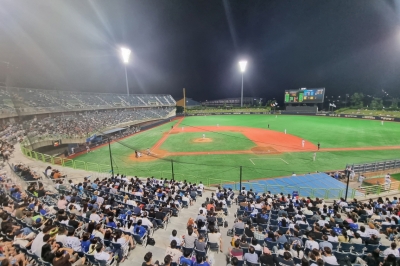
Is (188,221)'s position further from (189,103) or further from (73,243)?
(189,103)

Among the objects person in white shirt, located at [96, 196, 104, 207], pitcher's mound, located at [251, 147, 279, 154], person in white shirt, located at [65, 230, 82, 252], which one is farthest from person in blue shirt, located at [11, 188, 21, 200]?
pitcher's mound, located at [251, 147, 279, 154]

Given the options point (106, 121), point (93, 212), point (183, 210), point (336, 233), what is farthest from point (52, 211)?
point (106, 121)

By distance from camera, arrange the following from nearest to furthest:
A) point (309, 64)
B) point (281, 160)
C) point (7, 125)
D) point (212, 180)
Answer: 1. point (212, 180)
2. point (281, 160)
3. point (7, 125)
4. point (309, 64)

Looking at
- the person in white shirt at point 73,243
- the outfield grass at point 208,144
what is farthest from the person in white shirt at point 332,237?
the outfield grass at point 208,144

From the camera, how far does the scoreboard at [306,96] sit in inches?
2781

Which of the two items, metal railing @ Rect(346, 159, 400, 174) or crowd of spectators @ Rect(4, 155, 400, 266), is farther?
metal railing @ Rect(346, 159, 400, 174)

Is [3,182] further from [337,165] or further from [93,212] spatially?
[337,165]

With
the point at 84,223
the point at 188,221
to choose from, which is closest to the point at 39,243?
the point at 84,223

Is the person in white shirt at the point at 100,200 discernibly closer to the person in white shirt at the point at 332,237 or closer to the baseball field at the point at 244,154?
the baseball field at the point at 244,154

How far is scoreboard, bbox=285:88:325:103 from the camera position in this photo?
232ft

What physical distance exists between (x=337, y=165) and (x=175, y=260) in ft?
78.2

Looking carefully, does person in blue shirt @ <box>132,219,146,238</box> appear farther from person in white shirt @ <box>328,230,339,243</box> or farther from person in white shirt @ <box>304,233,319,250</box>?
person in white shirt @ <box>328,230,339,243</box>

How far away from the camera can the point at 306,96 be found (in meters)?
74.2

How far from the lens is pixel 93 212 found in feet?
26.1
